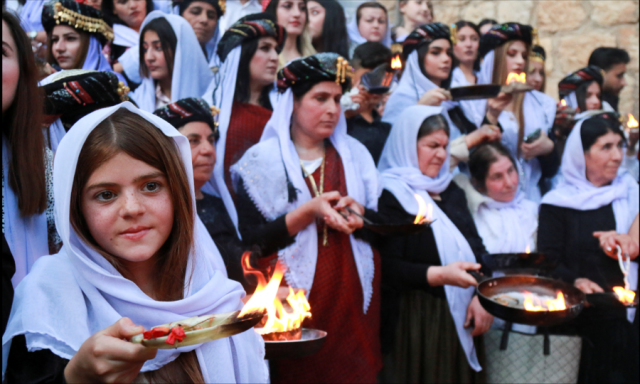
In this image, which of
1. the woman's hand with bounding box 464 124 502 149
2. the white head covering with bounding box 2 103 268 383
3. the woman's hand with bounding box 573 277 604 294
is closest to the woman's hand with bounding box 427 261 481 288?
the woman's hand with bounding box 573 277 604 294

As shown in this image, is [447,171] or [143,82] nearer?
[143,82]

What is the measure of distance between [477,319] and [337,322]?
829 millimetres

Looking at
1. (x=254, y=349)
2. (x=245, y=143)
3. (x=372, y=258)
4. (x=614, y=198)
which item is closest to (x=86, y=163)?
(x=254, y=349)

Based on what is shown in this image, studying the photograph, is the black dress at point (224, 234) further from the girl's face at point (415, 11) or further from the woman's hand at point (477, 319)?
the girl's face at point (415, 11)

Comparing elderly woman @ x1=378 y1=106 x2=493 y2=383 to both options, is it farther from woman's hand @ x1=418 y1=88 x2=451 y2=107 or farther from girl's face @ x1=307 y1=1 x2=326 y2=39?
girl's face @ x1=307 y1=1 x2=326 y2=39

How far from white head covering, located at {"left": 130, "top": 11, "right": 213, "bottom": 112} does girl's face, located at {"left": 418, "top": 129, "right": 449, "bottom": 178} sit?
134cm

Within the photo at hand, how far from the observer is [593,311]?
3.76 metres

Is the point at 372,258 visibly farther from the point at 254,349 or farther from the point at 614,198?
the point at 614,198

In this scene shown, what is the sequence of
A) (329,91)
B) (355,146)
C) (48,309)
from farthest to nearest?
(355,146) → (329,91) → (48,309)

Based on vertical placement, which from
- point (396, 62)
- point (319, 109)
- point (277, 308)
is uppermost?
point (396, 62)

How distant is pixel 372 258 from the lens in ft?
10.8

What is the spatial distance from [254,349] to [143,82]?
1.94 meters

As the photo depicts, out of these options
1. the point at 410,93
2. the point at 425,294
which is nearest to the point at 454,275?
the point at 425,294

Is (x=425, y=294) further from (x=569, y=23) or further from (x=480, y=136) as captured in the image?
(x=569, y=23)
